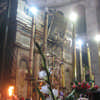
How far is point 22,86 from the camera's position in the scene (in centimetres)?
273

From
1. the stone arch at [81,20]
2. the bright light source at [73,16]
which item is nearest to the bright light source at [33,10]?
the bright light source at [73,16]

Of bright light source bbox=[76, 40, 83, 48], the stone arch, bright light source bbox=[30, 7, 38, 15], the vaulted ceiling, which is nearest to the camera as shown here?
bright light source bbox=[30, 7, 38, 15]

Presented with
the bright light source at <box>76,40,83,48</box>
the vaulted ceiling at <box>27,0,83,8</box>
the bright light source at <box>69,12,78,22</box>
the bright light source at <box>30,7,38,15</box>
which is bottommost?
the bright light source at <box>76,40,83,48</box>

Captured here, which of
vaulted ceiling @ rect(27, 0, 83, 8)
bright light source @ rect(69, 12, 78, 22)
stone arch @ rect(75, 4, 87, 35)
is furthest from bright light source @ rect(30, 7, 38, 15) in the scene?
stone arch @ rect(75, 4, 87, 35)

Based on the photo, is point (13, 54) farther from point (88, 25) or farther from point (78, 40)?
point (88, 25)

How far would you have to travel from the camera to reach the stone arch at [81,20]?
3.64m

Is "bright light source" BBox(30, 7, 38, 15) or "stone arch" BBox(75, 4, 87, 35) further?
"stone arch" BBox(75, 4, 87, 35)

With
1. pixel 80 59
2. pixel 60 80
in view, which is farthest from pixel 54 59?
pixel 80 59

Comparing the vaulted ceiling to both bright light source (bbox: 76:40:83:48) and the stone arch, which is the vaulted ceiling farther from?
bright light source (bbox: 76:40:83:48)

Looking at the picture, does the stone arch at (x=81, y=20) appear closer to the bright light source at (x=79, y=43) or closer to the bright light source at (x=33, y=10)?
the bright light source at (x=79, y=43)

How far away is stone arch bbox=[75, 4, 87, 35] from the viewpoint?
3.64 m

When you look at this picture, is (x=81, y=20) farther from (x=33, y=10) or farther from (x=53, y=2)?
(x=33, y=10)

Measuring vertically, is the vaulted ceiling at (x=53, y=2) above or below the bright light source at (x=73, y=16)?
above

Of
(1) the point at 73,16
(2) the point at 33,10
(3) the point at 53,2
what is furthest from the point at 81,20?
(2) the point at 33,10
